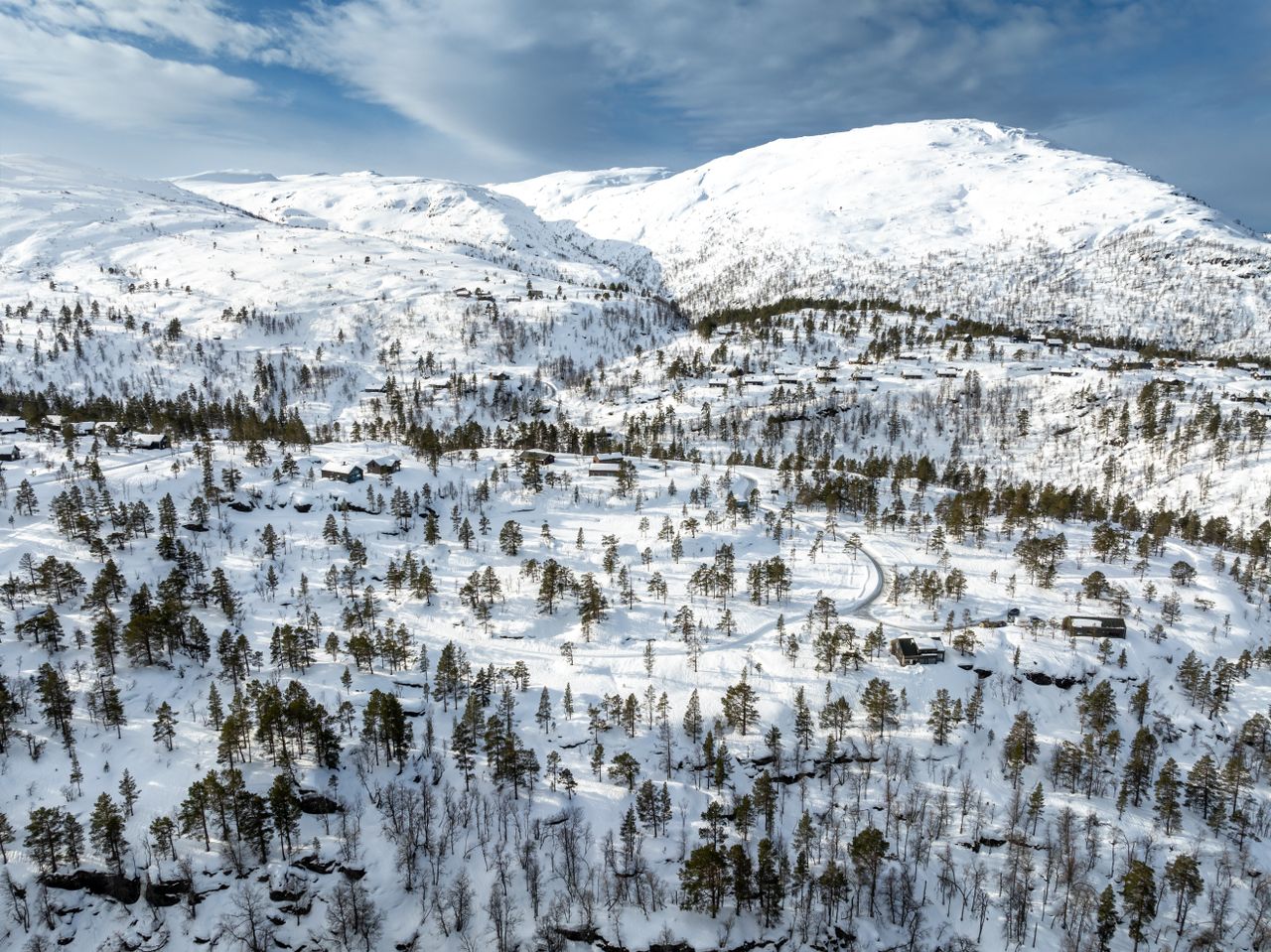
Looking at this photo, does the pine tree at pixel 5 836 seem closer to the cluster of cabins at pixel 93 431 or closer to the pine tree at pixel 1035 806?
the pine tree at pixel 1035 806

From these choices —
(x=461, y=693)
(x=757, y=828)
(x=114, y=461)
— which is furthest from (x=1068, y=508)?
(x=114, y=461)

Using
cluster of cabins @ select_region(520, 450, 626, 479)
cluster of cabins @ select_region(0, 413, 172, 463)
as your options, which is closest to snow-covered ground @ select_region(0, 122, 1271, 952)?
cluster of cabins @ select_region(0, 413, 172, 463)

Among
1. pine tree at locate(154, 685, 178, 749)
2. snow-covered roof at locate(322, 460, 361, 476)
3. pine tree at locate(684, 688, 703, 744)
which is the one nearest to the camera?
pine tree at locate(154, 685, 178, 749)

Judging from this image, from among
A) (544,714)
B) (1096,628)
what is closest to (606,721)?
(544,714)

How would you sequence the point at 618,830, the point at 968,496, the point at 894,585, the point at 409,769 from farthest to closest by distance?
the point at 968,496, the point at 894,585, the point at 409,769, the point at 618,830

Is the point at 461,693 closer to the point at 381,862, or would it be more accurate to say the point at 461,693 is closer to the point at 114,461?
the point at 381,862

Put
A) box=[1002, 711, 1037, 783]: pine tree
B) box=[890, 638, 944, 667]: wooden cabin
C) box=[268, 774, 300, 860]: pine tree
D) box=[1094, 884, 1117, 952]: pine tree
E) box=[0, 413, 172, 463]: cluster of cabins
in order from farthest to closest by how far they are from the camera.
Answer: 1. box=[0, 413, 172, 463]: cluster of cabins
2. box=[890, 638, 944, 667]: wooden cabin
3. box=[1002, 711, 1037, 783]: pine tree
4. box=[268, 774, 300, 860]: pine tree
5. box=[1094, 884, 1117, 952]: pine tree

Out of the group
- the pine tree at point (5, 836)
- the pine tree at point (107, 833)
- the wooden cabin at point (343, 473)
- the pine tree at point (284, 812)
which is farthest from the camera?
the wooden cabin at point (343, 473)

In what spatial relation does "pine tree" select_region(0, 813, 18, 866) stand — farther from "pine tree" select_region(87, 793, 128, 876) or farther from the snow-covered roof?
the snow-covered roof

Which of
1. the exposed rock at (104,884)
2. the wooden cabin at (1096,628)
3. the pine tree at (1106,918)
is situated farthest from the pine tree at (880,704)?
the exposed rock at (104,884)

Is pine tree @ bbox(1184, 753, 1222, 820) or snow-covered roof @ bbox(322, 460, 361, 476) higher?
snow-covered roof @ bbox(322, 460, 361, 476)

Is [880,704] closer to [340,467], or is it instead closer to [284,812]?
[284,812]
